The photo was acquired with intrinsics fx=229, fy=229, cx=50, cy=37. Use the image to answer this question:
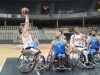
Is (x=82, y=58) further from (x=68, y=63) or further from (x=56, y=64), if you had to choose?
(x=56, y=64)

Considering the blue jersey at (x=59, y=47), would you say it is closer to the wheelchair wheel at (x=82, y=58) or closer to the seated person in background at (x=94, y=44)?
the wheelchair wheel at (x=82, y=58)

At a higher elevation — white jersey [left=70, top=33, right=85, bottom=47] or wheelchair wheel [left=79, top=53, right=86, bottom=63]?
white jersey [left=70, top=33, right=85, bottom=47]

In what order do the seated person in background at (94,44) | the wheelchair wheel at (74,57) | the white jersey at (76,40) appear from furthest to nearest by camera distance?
1. the seated person in background at (94,44)
2. the wheelchair wheel at (74,57)
3. the white jersey at (76,40)

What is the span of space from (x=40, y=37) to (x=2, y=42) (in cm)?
642

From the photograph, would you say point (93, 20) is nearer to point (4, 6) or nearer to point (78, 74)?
point (4, 6)

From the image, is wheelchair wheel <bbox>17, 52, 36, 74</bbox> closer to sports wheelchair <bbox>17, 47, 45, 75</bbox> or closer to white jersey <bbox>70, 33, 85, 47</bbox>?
sports wheelchair <bbox>17, 47, 45, 75</bbox>

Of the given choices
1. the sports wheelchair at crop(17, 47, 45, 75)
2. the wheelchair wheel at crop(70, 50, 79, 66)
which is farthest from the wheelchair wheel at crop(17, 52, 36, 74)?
the wheelchair wheel at crop(70, 50, 79, 66)

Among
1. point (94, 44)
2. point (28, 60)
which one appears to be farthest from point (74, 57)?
point (28, 60)

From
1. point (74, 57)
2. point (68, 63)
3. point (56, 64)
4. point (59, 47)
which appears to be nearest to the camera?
point (59, 47)

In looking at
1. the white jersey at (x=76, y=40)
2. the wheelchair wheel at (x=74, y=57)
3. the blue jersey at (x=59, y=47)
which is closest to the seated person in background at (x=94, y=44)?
the white jersey at (x=76, y=40)

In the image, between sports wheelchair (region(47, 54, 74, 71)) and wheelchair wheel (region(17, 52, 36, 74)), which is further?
sports wheelchair (region(47, 54, 74, 71))

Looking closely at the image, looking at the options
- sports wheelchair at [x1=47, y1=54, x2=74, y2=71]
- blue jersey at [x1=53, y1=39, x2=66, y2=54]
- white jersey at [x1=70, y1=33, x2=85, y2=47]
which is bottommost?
sports wheelchair at [x1=47, y1=54, x2=74, y2=71]

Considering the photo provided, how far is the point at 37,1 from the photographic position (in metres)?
49.2

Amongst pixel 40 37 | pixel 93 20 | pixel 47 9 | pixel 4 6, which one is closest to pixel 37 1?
pixel 47 9
